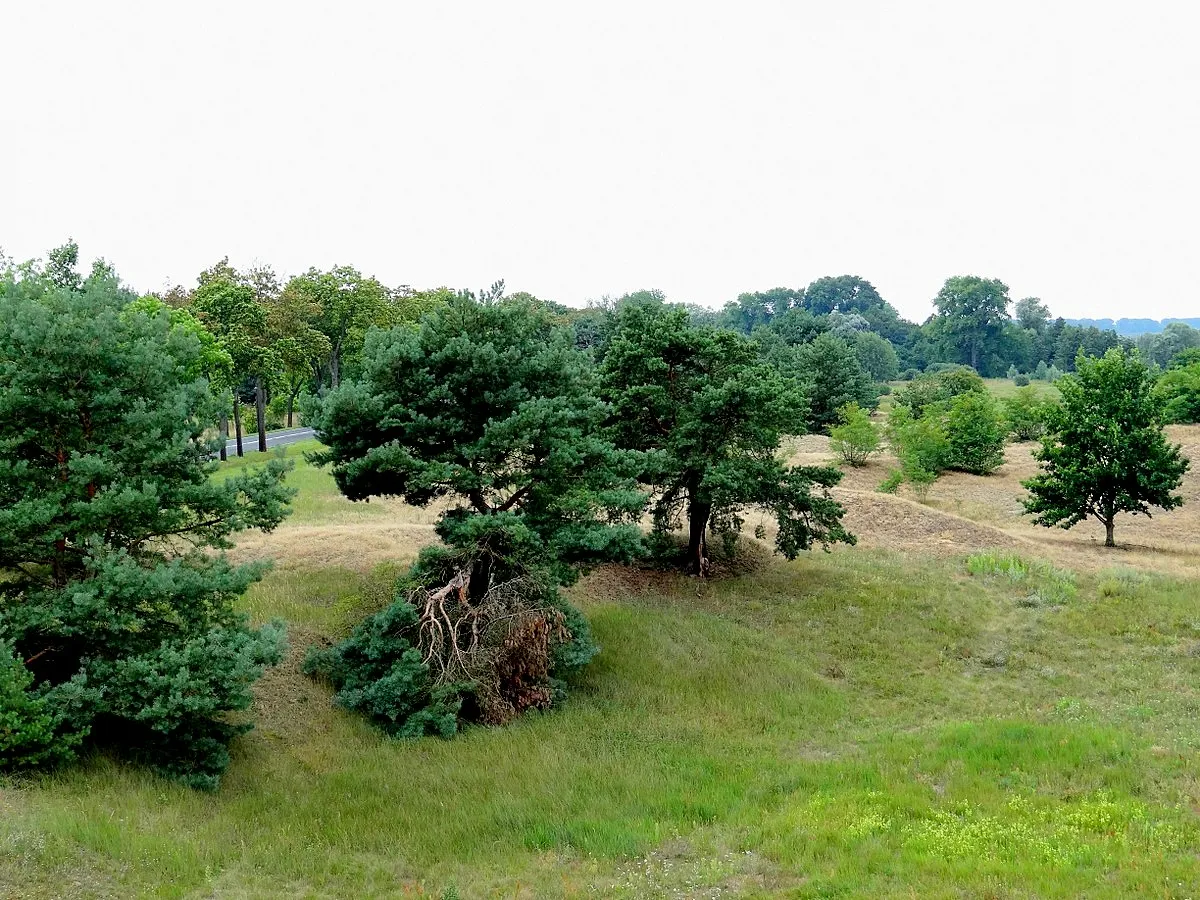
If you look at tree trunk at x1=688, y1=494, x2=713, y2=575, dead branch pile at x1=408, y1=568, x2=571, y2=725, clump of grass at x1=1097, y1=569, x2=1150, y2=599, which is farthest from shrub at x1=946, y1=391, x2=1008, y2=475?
dead branch pile at x1=408, y1=568, x2=571, y2=725

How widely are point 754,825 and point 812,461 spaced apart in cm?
3989

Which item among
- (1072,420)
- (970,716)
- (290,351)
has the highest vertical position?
(290,351)

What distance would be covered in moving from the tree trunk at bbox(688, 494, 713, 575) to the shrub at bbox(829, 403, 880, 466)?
24.9 m

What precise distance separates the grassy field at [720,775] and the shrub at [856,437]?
79.6 feet

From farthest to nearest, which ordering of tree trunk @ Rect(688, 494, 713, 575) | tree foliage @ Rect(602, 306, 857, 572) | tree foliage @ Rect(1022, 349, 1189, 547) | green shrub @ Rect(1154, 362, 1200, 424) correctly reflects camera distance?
green shrub @ Rect(1154, 362, 1200, 424), tree foliage @ Rect(1022, 349, 1189, 547), tree trunk @ Rect(688, 494, 713, 575), tree foliage @ Rect(602, 306, 857, 572)

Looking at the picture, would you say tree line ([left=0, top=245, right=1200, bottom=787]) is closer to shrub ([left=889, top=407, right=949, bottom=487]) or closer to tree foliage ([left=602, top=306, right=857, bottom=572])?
tree foliage ([left=602, top=306, right=857, bottom=572])

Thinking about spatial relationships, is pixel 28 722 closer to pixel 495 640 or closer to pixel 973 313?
pixel 495 640

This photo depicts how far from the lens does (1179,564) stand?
2655cm

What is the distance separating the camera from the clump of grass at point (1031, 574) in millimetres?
22264

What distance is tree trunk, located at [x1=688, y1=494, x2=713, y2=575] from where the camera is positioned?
2337 centimetres

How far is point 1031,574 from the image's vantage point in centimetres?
2434

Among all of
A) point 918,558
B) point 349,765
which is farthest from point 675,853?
point 918,558

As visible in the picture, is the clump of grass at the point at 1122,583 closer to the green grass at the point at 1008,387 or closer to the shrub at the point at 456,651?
the shrub at the point at 456,651

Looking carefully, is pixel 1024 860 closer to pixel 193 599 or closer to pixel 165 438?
pixel 193 599
